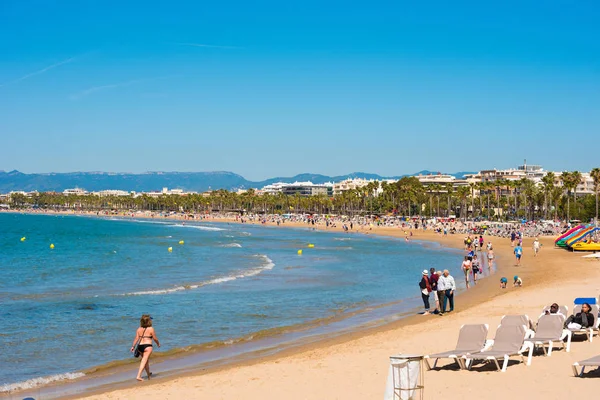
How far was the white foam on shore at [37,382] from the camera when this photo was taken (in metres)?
11.9

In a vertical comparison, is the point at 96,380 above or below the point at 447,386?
below

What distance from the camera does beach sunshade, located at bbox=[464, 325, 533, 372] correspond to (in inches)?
396

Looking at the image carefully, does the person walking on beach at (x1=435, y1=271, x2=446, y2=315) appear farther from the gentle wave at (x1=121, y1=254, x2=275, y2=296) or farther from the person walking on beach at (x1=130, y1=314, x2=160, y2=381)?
the gentle wave at (x1=121, y1=254, x2=275, y2=296)

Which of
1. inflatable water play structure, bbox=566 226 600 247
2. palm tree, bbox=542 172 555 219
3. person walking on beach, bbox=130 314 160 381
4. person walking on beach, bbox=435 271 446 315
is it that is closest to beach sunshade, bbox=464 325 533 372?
→ person walking on beach, bbox=130 314 160 381

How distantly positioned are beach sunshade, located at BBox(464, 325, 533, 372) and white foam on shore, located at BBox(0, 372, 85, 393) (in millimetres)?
7382

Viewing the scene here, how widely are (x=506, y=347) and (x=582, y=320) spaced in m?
2.61

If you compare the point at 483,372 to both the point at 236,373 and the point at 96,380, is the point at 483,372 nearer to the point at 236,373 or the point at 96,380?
the point at 236,373

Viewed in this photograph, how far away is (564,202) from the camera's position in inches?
3917

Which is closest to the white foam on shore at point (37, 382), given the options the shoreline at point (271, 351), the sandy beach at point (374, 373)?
the shoreline at point (271, 351)

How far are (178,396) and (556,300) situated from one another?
39.8 ft

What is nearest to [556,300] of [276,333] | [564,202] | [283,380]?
[276,333]

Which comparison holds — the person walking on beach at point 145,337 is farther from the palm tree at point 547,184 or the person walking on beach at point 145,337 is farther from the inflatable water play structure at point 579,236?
the palm tree at point 547,184

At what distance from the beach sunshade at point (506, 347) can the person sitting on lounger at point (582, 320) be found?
1.58 m

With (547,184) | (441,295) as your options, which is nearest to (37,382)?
(441,295)
